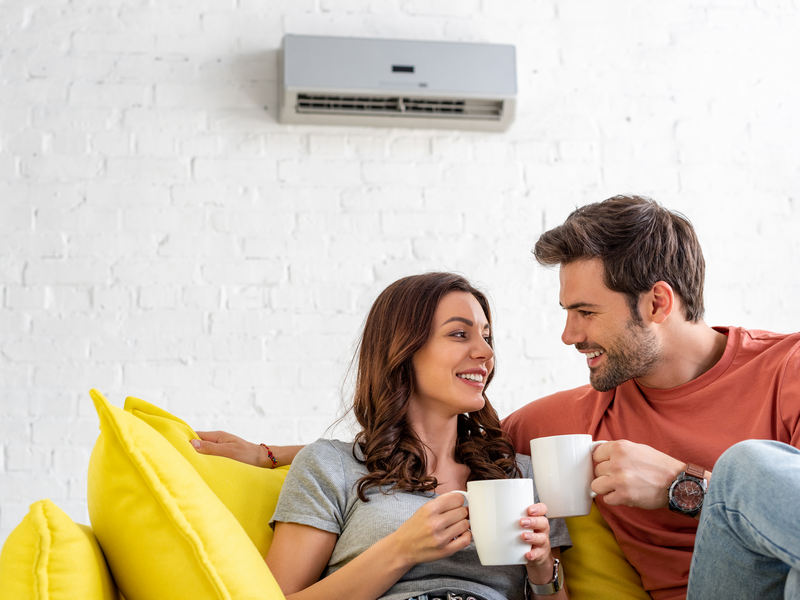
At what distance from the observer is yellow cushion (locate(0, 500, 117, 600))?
985 mm

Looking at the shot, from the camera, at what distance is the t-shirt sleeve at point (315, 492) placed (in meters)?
1.50

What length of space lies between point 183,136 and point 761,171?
1.87 metres

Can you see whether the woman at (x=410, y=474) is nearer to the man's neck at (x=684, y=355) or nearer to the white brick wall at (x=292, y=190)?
the man's neck at (x=684, y=355)

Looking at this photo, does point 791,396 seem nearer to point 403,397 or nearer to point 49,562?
point 403,397

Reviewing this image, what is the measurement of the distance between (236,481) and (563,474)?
1.89 ft

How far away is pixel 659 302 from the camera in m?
1.79

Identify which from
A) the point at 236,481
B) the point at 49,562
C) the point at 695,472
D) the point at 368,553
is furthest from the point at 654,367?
the point at 49,562

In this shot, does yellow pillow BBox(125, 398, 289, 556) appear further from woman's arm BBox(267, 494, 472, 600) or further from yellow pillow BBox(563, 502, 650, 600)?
yellow pillow BBox(563, 502, 650, 600)

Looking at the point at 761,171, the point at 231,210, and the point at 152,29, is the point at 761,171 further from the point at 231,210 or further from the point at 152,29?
the point at 152,29

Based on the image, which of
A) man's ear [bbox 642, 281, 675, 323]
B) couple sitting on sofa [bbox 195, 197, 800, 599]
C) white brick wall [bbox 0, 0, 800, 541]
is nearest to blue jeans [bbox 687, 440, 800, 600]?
couple sitting on sofa [bbox 195, 197, 800, 599]

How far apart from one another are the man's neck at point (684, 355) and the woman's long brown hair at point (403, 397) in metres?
0.33

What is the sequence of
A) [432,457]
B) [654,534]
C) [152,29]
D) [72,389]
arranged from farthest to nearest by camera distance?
1. [152,29]
2. [72,389]
3. [432,457]
4. [654,534]

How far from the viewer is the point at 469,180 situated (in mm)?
2805

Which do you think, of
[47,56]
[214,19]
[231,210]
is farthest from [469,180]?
[47,56]
